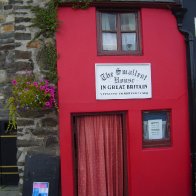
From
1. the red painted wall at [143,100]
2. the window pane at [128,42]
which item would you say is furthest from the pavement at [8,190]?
the window pane at [128,42]

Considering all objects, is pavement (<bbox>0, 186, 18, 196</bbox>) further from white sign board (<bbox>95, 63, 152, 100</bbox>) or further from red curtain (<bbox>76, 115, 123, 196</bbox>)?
white sign board (<bbox>95, 63, 152, 100</bbox>)

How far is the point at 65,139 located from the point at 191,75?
2.97 meters

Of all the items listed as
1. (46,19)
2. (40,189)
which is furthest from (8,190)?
(46,19)

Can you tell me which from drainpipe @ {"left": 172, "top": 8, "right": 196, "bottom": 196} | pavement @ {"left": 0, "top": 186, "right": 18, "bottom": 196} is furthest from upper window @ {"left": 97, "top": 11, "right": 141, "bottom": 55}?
pavement @ {"left": 0, "top": 186, "right": 18, "bottom": 196}

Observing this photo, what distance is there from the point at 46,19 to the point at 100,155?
2.98 m

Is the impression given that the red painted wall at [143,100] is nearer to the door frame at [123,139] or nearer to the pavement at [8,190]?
the door frame at [123,139]

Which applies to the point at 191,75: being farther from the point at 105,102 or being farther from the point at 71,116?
the point at 71,116

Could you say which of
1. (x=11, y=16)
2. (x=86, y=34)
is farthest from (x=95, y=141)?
(x=11, y=16)

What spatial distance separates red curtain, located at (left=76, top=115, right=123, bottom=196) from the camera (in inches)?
281

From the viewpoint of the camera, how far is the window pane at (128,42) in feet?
23.9

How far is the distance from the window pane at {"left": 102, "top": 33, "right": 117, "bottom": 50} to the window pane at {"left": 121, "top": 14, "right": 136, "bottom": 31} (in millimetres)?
290

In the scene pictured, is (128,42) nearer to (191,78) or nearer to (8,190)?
(191,78)

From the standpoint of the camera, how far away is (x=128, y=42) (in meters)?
7.29

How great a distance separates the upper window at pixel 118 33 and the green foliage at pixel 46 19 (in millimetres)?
950
